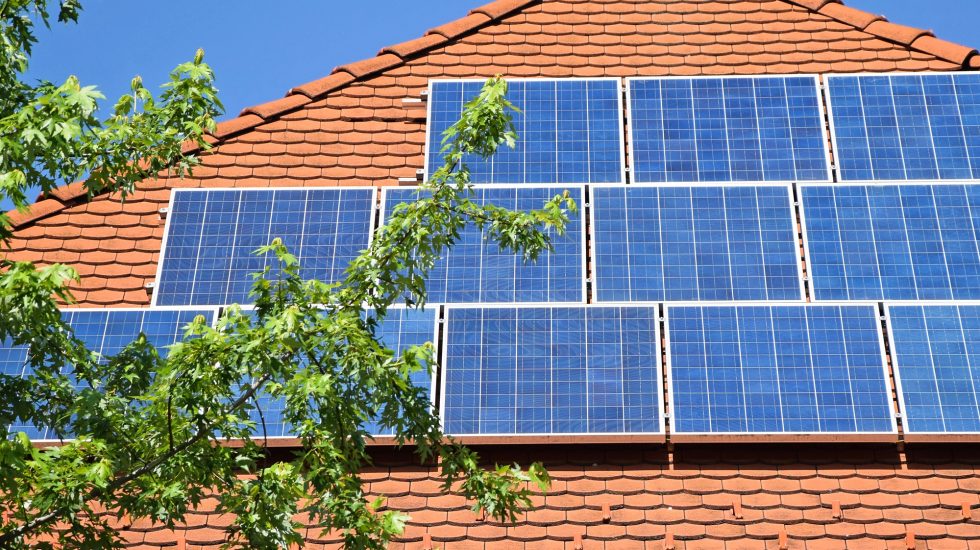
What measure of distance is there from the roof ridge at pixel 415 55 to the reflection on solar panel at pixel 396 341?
10.1 feet

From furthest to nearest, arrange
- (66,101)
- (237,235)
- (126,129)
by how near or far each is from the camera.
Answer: (237,235), (126,129), (66,101)

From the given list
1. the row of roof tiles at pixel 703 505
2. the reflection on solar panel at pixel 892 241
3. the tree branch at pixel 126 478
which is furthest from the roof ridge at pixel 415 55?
the tree branch at pixel 126 478

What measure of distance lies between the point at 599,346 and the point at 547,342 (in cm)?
46

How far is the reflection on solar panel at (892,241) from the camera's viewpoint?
493 inches

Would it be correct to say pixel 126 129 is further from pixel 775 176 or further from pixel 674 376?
pixel 775 176

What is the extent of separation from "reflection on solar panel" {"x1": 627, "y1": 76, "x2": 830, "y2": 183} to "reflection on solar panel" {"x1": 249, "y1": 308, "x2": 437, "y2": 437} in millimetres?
2612

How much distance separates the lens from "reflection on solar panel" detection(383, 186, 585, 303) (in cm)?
1267

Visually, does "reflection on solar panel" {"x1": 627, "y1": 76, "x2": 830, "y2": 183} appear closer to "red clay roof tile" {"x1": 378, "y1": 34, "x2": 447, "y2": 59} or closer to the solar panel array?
the solar panel array

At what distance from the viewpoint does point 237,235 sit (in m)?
13.4

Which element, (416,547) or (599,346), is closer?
(416,547)

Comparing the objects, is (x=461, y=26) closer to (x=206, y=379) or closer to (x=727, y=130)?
(x=727, y=130)

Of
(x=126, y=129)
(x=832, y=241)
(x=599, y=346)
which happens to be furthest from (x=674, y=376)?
(x=126, y=129)

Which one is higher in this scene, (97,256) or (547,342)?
(97,256)

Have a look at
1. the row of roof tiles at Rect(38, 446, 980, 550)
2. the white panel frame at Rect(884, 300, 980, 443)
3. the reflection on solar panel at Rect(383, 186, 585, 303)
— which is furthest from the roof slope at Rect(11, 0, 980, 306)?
the row of roof tiles at Rect(38, 446, 980, 550)
